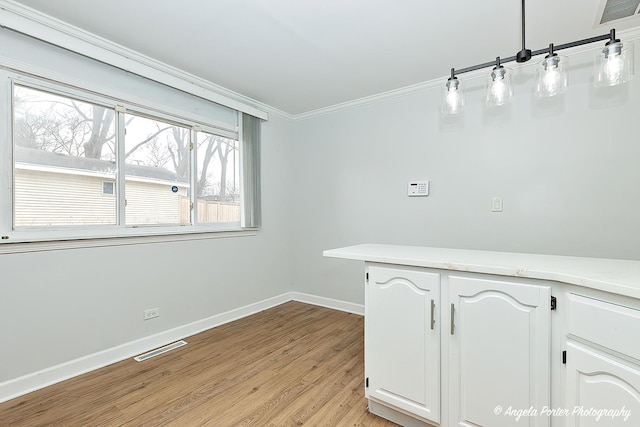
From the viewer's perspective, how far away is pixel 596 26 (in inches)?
83.1

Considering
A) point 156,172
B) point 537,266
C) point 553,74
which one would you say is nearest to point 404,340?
point 537,266

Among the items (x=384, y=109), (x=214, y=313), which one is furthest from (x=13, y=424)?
(x=384, y=109)

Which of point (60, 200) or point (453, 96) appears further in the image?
point (60, 200)

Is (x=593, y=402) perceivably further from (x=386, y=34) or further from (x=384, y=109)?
(x=384, y=109)

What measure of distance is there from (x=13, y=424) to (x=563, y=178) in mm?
4072

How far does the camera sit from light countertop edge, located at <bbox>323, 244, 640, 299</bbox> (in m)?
1.08

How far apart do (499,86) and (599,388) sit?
1468 mm

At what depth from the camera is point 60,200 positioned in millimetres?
2150

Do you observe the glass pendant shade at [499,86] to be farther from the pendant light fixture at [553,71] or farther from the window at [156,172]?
the window at [156,172]

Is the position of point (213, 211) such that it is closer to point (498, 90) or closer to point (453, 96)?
point (453, 96)

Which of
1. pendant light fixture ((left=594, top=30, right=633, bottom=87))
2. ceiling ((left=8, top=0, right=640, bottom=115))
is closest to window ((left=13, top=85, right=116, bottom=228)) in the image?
ceiling ((left=8, top=0, right=640, bottom=115))

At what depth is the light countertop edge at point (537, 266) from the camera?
3.55 feet

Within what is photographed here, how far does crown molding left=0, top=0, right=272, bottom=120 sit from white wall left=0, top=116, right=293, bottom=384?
0.93m

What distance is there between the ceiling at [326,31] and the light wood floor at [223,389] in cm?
252
